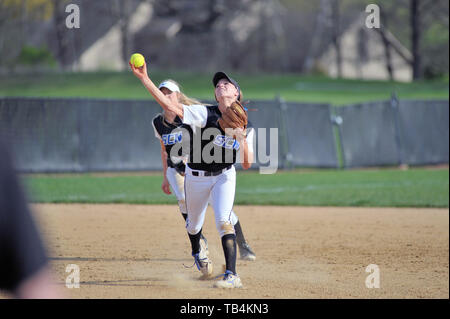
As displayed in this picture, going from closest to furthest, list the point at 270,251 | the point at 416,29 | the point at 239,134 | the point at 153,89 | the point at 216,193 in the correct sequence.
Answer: the point at 153,89 < the point at 239,134 < the point at 216,193 < the point at 270,251 < the point at 416,29

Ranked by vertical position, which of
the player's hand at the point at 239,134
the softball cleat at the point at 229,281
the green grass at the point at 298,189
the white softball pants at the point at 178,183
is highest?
the player's hand at the point at 239,134

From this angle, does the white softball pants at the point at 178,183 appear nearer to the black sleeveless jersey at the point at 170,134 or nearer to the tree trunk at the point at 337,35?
the black sleeveless jersey at the point at 170,134

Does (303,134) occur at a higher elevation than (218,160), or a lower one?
higher

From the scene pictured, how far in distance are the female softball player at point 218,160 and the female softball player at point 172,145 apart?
0.45 metres

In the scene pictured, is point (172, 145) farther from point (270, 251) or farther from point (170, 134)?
point (270, 251)

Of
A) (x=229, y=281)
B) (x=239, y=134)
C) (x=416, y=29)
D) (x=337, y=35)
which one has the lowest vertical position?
(x=229, y=281)

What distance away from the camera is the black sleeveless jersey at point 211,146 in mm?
5543

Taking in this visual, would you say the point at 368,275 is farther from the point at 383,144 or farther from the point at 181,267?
the point at 383,144

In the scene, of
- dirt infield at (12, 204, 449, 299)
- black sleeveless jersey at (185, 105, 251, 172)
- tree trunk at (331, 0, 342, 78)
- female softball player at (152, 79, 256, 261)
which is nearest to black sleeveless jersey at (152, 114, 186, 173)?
female softball player at (152, 79, 256, 261)

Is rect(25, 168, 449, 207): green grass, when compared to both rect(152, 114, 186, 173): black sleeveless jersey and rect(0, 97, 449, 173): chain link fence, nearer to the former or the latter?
rect(0, 97, 449, 173): chain link fence

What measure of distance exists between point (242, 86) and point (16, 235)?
1274 inches

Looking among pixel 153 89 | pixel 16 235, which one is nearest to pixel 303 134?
pixel 153 89

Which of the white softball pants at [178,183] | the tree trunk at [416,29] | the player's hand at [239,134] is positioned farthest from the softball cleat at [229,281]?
the tree trunk at [416,29]

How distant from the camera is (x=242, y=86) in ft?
110
